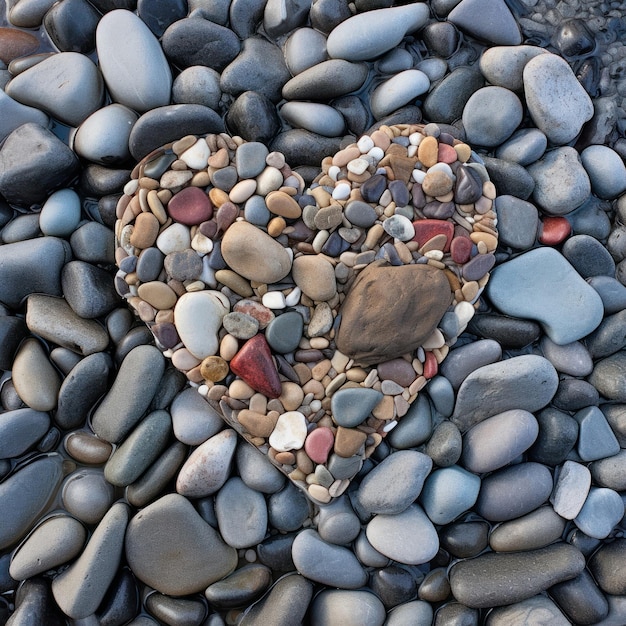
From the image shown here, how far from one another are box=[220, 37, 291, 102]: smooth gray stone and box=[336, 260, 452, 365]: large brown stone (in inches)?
27.0

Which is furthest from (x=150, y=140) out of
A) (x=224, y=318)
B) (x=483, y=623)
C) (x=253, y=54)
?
(x=483, y=623)

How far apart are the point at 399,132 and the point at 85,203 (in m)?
0.96

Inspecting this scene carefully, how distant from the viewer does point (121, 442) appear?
175 cm

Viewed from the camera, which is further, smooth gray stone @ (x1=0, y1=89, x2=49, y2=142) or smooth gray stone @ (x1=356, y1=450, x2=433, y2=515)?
smooth gray stone @ (x1=0, y1=89, x2=49, y2=142)

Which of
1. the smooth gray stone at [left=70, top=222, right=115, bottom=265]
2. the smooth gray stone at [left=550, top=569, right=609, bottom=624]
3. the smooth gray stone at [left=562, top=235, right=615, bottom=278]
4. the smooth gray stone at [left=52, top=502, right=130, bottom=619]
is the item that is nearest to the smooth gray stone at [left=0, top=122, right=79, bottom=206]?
the smooth gray stone at [left=70, top=222, right=115, bottom=265]

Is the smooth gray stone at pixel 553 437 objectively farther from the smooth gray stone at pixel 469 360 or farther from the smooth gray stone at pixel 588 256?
the smooth gray stone at pixel 588 256

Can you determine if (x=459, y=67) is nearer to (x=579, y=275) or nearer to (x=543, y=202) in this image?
(x=543, y=202)

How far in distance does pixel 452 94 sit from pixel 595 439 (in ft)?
3.52

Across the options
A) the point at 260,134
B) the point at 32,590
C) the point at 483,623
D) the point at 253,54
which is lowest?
the point at 483,623

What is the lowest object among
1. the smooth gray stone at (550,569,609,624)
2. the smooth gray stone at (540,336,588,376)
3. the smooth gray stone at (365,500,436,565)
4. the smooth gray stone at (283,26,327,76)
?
the smooth gray stone at (550,569,609,624)

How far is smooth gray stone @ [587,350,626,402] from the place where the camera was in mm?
1741

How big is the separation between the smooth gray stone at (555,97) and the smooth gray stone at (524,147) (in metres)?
0.04

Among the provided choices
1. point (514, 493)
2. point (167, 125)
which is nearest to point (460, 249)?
point (514, 493)

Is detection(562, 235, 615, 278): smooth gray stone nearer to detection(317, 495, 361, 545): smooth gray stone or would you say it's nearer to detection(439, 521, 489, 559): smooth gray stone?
detection(439, 521, 489, 559): smooth gray stone
